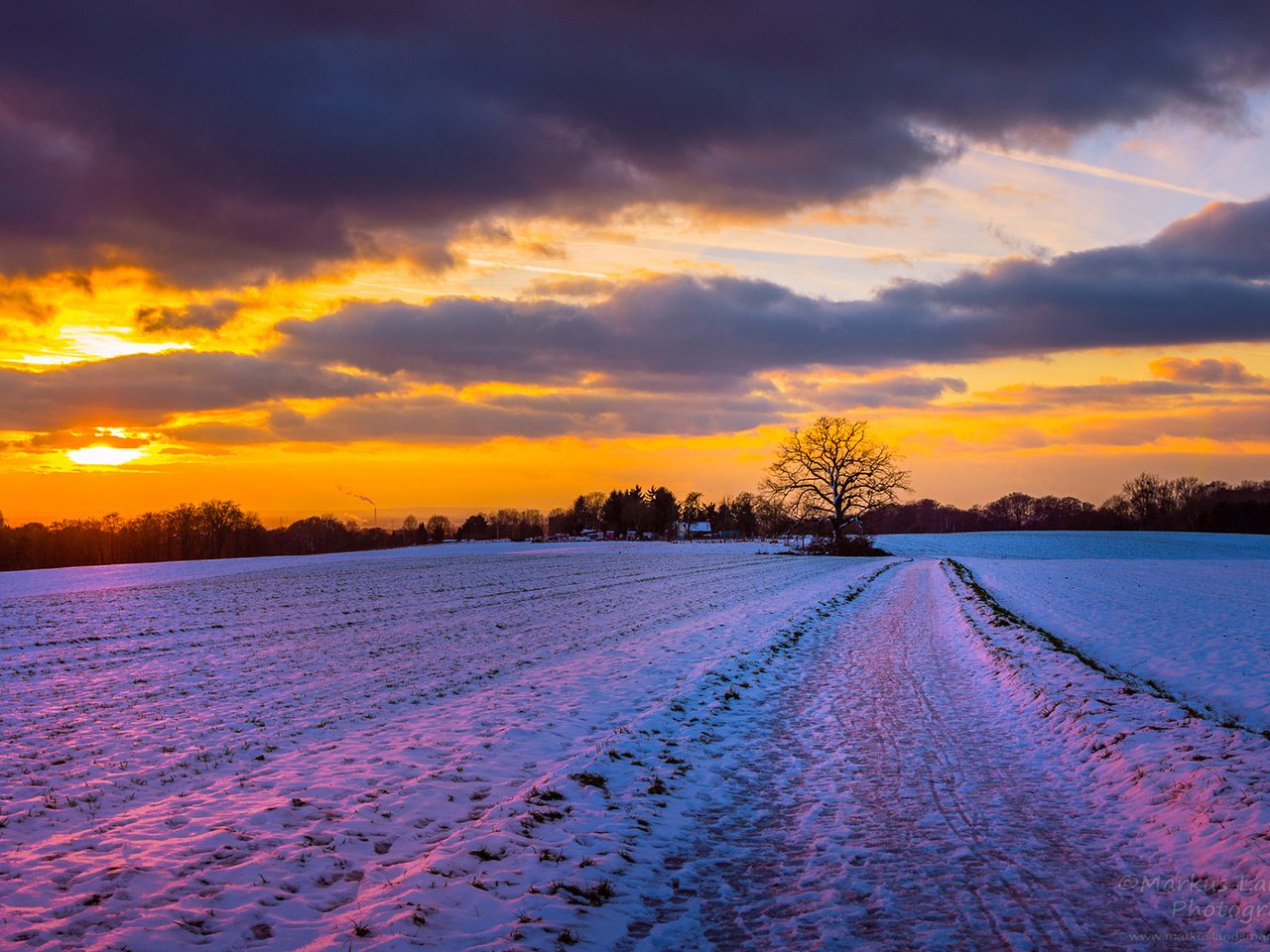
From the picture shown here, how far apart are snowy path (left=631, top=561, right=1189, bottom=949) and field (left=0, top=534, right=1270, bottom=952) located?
0.04 meters

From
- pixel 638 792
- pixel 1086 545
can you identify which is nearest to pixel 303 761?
pixel 638 792

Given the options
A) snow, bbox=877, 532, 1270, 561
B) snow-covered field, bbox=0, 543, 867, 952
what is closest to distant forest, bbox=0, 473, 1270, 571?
snow, bbox=877, 532, 1270, 561

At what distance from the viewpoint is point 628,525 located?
18712cm

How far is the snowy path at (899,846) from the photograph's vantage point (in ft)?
Answer: 18.2

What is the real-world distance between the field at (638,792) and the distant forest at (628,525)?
225 ft

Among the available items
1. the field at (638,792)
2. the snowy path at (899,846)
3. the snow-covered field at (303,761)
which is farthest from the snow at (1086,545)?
the snowy path at (899,846)

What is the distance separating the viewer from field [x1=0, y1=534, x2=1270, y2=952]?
19.0 ft

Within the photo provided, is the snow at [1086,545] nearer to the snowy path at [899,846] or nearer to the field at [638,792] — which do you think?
the field at [638,792]

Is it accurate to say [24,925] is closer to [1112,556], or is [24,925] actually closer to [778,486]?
[778,486]

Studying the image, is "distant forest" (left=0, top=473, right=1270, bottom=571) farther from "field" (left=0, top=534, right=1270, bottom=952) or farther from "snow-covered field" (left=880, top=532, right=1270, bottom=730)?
"field" (left=0, top=534, right=1270, bottom=952)

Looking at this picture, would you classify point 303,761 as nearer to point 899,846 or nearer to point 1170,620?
point 899,846

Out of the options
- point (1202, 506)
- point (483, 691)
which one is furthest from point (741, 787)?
point (1202, 506)

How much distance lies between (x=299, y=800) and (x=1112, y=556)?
287 feet

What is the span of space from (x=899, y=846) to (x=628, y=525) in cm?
18037
